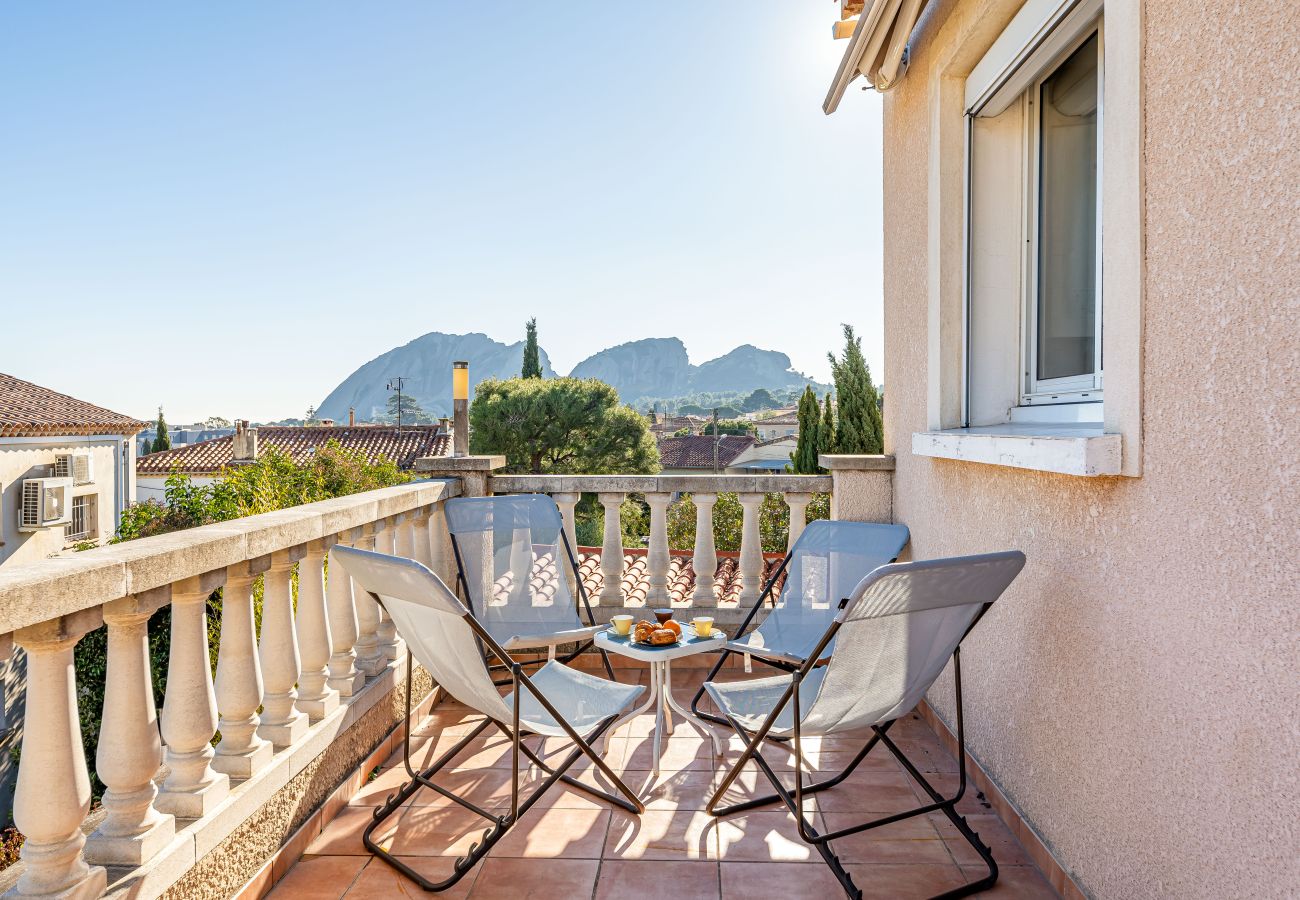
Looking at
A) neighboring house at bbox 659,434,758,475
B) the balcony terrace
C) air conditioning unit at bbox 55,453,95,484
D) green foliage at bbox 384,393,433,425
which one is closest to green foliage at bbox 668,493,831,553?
the balcony terrace

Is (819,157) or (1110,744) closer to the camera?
(1110,744)

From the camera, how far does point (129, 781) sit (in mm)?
1519

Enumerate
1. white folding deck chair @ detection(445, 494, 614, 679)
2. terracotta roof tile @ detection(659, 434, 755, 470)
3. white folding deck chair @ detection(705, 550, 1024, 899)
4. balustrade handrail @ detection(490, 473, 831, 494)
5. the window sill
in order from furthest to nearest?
terracotta roof tile @ detection(659, 434, 755, 470)
balustrade handrail @ detection(490, 473, 831, 494)
white folding deck chair @ detection(445, 494, 614, 679)
white folding deck chair @ detection(705, 550, 1024, 899)
the window sill

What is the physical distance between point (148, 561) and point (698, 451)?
40.5 meters

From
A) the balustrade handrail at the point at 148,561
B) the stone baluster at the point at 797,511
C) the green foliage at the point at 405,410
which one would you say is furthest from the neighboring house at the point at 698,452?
the balustrade handrail at the point at 148,561

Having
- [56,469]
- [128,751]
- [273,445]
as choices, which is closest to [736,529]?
[128,751]

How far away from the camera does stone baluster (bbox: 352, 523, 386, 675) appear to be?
9.12 feet

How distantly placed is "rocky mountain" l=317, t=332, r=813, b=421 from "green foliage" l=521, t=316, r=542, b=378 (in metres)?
105

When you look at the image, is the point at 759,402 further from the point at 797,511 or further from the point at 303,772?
the point at 303,772

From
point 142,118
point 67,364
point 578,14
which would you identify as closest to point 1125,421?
point 578,14

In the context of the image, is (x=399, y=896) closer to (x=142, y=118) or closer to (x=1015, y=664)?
(x=1015, y=664)

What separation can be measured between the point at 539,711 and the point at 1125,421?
6.26 ft

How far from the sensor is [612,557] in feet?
13.0

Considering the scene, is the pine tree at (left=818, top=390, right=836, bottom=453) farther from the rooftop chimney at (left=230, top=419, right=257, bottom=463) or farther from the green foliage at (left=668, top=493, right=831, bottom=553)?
the rooftop chimney at (left=230, top=419, right=257, bottom=463)
